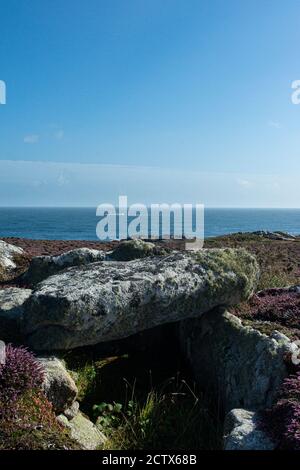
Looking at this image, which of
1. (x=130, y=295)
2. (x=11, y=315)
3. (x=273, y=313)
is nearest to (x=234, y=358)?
(x=130, y=295)

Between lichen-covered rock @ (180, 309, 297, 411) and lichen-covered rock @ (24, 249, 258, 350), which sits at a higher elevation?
lichen-covered rock @ (24, 249, 258, 350)

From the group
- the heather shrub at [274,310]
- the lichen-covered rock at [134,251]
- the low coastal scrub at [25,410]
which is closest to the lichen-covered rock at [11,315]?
the low coastal scrub at [25,410]

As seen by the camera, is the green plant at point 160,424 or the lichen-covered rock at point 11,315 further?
the lichen-covered rock at point 11,315

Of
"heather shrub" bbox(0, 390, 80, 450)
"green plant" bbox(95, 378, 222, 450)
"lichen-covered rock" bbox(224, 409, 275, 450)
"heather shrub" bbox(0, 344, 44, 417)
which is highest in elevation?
"heather shrub" bbox(0, 344, 44, 417)

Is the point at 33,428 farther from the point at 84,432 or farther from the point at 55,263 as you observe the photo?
the point at 55,263

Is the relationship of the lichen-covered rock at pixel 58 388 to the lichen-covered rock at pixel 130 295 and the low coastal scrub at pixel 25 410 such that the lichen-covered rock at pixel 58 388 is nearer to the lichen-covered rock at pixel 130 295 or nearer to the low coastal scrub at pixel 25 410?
the low coastal scrub at pixel 25 410

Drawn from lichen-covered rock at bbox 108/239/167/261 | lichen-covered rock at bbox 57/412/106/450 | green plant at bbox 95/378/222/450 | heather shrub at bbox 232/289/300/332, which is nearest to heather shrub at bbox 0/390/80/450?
lichen-covered rock at bbox 57/412/106/450

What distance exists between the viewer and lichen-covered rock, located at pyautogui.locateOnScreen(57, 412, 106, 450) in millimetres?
8175

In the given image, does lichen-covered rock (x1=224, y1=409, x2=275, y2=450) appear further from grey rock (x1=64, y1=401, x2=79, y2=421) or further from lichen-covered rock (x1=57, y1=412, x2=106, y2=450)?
grey rock (x1=64, y1=401, x2=79, y2=421)

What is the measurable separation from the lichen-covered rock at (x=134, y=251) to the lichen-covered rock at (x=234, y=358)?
21.2ft

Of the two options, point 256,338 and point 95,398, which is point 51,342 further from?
point 256,338

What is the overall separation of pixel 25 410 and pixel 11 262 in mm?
16697

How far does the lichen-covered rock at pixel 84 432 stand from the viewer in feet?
26.8

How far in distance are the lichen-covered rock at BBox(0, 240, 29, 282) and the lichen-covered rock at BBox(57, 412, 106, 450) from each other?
12428 millimetres
